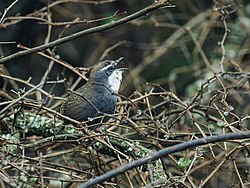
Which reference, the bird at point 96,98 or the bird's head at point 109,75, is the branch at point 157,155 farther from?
the bird's head at point 109,75

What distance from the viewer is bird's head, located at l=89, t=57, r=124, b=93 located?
16.4 feet

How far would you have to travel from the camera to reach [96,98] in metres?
4.85

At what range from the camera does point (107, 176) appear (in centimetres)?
279

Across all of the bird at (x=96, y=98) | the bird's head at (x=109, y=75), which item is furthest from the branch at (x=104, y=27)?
the bird's head at (x=109, y=75)

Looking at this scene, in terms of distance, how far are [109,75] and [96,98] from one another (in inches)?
10.4

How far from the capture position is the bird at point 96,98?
4.73m

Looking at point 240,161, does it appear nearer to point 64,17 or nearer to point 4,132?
point 4,132

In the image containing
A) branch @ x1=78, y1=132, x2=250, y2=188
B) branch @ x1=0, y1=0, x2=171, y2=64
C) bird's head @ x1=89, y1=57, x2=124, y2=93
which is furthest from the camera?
bird's head @ x1=89, y1=57, x2=124, y2=93

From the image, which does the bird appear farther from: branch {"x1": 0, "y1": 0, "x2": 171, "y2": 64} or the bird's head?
branch {"x1": 0, "y1": 0, "x2": 171, "y2": 64}

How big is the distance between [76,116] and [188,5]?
389cm

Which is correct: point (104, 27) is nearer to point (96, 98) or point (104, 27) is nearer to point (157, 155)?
point (96, 98)

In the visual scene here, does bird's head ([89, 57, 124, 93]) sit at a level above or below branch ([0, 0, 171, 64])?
above

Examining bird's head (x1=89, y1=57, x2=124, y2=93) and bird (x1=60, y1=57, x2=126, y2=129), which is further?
bird's head (x1=89, y1=57, x2=124, y2=93)

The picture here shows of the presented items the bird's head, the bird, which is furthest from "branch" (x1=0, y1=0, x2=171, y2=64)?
the bird's head
